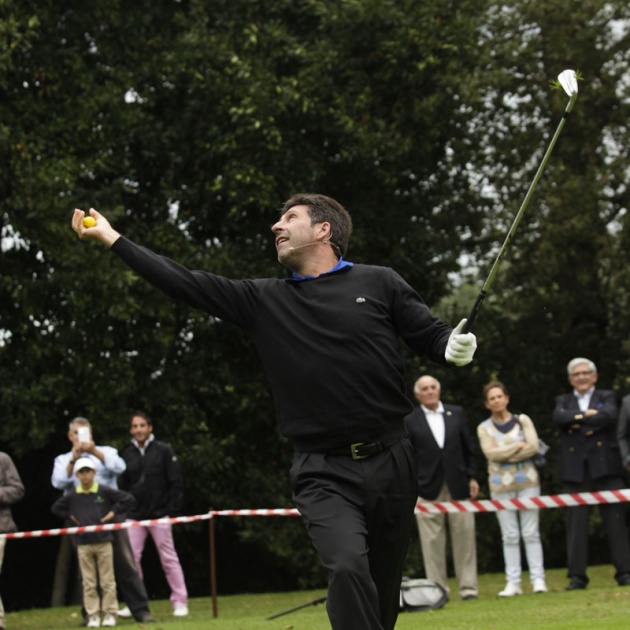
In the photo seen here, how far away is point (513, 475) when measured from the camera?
41.5 feet

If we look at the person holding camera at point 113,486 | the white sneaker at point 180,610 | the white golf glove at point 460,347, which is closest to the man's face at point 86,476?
the person holding camera at point 113,486

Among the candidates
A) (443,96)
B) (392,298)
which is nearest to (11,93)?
(443,96)

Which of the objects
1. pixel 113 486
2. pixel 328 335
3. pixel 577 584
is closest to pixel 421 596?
pixel 577 584

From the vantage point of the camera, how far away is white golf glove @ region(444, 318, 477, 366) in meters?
5.26

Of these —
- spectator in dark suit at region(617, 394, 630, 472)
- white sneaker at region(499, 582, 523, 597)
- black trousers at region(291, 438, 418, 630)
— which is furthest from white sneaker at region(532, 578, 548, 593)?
black trousers at region(291, 438, 418, 630)

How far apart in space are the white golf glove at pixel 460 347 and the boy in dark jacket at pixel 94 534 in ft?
25.0

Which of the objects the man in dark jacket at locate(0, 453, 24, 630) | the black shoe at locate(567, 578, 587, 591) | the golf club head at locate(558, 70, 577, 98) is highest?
the golf club head at locate(558, 70, 577, 98)

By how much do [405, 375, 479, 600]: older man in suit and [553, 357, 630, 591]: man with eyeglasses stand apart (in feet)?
3.27

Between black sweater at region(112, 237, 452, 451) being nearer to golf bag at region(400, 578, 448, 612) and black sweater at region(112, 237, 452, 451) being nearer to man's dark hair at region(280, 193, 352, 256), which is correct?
man's dark hair at region(280, 193, 352, 256)

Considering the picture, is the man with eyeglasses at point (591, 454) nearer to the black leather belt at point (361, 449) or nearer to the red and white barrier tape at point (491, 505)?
the red and white barrier tape at point (491, 505)

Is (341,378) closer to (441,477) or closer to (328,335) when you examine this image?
(328,335)

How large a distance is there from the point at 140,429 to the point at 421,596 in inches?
145

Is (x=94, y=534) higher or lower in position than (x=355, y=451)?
lower

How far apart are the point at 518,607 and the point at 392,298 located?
6.00 metres
